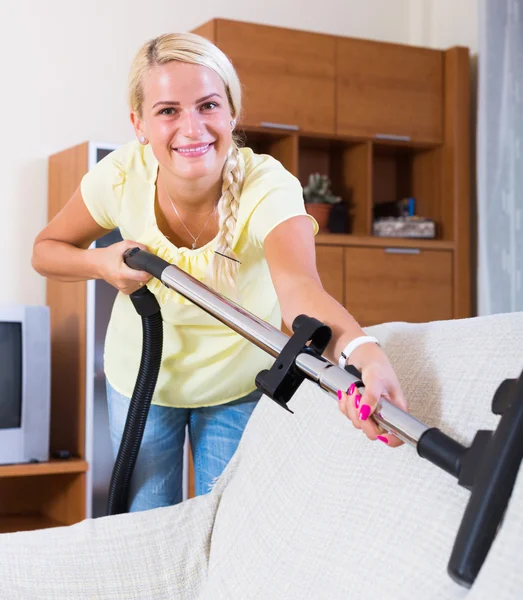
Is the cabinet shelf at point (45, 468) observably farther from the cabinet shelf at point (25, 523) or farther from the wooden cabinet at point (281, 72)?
the wooden cabinet at point (281, 72)

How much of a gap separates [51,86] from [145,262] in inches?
111

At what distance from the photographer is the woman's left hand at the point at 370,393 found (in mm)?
1051

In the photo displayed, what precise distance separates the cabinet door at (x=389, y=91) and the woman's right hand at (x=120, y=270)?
270cm

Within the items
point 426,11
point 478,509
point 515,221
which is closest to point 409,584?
point 478,509

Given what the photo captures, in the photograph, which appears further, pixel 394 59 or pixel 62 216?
pixel 394 59

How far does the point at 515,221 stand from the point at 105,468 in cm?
220

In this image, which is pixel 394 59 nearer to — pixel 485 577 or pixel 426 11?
pixel 426 11

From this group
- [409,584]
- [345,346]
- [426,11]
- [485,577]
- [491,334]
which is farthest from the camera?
[426,11]

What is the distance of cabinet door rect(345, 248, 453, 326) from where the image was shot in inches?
166

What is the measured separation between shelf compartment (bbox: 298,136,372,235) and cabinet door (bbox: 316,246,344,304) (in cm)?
25

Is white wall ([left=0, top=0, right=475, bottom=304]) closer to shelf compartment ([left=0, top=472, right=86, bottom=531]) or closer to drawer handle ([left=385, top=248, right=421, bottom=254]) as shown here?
shelf compartment ([left=0, top=472, right=86, bottom=531])

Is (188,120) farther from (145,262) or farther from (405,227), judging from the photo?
(405,227)

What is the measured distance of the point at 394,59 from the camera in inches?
174

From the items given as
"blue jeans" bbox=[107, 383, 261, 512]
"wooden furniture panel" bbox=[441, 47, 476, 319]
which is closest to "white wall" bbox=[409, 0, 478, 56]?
"wooden furniture panel" bbox=[441, 47, 476, 319]
